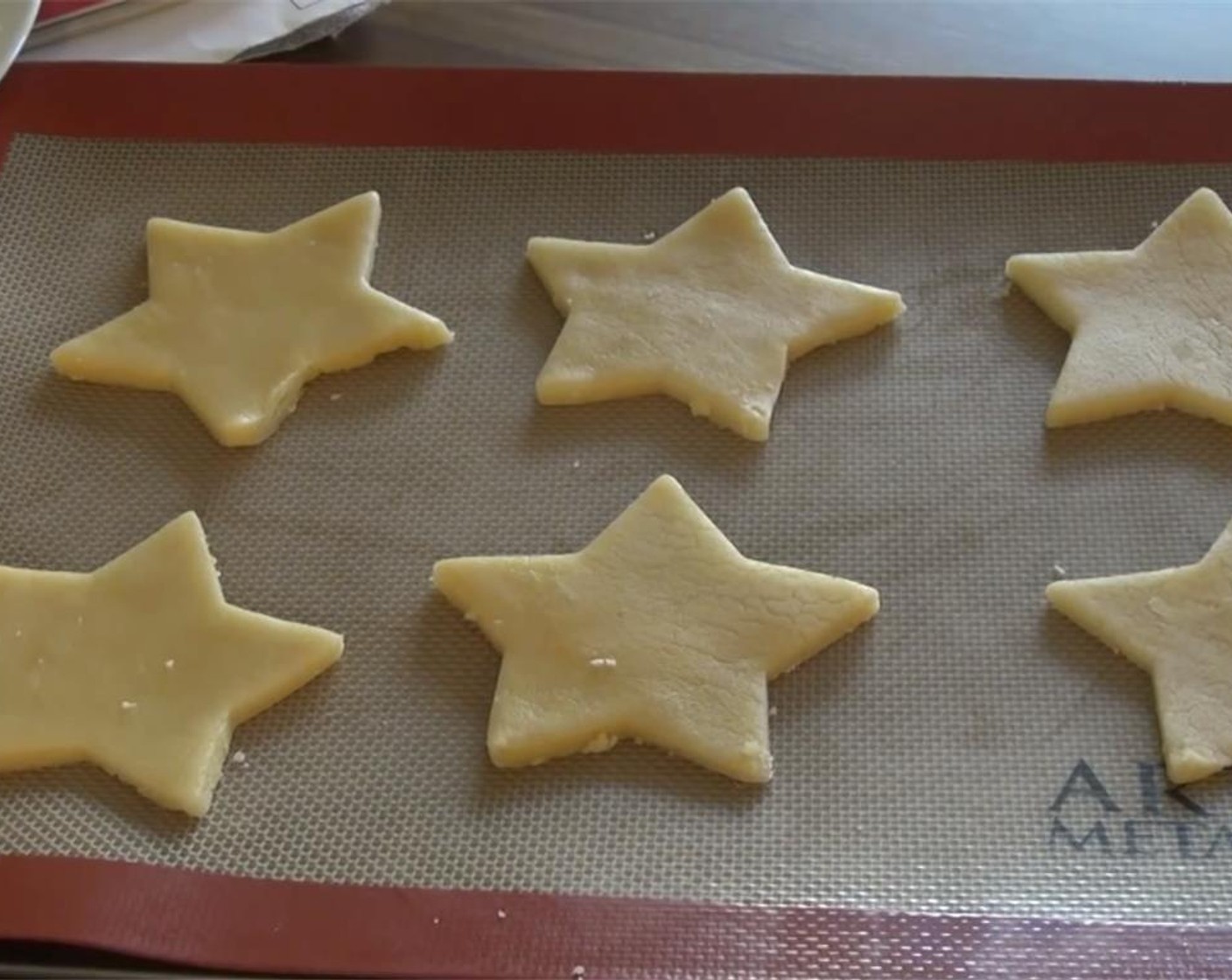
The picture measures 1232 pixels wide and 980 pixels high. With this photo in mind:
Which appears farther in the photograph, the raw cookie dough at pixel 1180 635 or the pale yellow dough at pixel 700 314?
the pale yellow dough at pixel 700 314

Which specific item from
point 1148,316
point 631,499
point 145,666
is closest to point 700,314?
point 631,499

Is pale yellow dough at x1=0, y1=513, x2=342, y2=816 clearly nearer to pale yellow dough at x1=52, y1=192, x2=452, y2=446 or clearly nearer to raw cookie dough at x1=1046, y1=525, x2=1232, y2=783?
pale yellow dough at x1=52, y1=192, x2=452, y2=446

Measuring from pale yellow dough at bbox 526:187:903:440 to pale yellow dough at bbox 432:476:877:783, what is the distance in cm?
8

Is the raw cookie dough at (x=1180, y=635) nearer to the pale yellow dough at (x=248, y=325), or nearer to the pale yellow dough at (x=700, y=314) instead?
the pale yellow dough at (x=700, y=314)

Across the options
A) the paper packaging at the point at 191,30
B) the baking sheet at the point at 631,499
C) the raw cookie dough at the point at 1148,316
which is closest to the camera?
the baking sheet at the point at 631,499

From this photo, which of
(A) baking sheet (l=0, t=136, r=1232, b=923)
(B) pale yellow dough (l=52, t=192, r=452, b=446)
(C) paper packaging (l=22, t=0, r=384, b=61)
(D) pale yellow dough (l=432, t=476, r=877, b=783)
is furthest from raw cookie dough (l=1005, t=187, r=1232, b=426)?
(C) paper packaging (l=22, t=0, r=384, b=61)

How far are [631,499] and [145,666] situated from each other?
293mm

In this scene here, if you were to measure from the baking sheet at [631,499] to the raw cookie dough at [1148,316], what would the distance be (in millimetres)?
18

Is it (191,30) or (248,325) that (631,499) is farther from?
(191,30)

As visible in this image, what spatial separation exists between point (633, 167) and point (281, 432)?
0.31 metres

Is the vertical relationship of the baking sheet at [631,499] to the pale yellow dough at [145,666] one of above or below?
above

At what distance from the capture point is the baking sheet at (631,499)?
73 centimetres

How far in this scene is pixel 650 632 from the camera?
2.59ft

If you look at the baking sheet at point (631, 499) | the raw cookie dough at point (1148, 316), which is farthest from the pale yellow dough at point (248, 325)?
the raw cookie dough at point (1148, 316)
